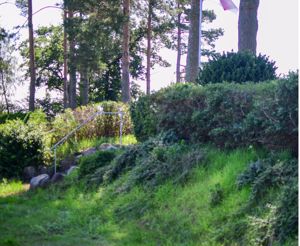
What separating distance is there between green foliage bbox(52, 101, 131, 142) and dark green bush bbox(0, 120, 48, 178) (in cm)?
173

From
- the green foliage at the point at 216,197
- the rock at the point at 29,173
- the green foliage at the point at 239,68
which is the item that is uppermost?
the green foliage at the point at 239,68

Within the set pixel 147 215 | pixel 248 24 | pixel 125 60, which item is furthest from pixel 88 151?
pixel 125 60

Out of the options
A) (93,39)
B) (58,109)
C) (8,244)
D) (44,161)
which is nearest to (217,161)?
(8,244)

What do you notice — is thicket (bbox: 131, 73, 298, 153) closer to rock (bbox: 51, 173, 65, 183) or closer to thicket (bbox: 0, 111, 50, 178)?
rock (bbox: 51, 173, 65, 183)

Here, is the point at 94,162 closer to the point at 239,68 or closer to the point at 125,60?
the point at 239,68

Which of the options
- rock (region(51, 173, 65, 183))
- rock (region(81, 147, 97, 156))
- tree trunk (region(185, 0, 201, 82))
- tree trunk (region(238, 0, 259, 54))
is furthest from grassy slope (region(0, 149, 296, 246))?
tree trunk (region(185, 0, 201, 82))

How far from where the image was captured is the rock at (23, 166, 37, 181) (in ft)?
46.3

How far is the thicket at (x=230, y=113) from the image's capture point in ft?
21.3

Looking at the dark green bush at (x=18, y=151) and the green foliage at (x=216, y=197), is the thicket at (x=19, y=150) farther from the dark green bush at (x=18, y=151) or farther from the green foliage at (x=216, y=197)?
the green foliage at (x=216, y=197)

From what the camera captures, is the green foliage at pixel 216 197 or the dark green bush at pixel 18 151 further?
the dark green bush at pixel 18 151

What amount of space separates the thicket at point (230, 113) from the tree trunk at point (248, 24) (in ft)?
13.5

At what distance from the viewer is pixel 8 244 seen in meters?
6.72

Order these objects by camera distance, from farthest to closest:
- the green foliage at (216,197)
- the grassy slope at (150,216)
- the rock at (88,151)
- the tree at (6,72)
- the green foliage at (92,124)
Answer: the tree at (6,72)
the green foliage at (92,124)
the rock at (88,151)
the green foliage at (216,197)
the grassy slope at (150,216)

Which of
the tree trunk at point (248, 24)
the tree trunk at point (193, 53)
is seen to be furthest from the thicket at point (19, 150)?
the tree trunk at point (248, 24)
